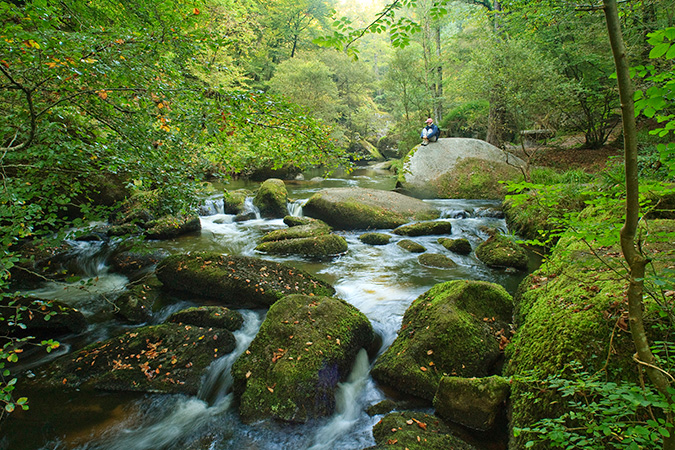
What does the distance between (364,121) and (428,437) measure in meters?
31.6

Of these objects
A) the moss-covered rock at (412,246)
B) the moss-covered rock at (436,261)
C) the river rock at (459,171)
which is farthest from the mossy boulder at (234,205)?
the moss-covered rock at (436,261)

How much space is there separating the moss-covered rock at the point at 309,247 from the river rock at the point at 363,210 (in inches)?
84.1

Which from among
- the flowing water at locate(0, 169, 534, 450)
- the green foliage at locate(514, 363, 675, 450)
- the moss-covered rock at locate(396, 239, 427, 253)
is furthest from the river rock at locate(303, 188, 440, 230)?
the green foliage at locate(514, 363, 675, 450)

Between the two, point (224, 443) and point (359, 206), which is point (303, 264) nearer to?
point (359, 206)

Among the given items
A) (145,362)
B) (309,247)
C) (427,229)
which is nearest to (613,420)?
(145,362)

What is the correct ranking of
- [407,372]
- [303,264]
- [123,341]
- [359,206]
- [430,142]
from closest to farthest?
[407,372] → [123,341] → [303,264] → [359,206] → [430,142]

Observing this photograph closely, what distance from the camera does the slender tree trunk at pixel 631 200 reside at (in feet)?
4.44

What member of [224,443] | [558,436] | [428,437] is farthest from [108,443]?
[558,436]

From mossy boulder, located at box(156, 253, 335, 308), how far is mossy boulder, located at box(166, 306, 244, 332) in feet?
2.21

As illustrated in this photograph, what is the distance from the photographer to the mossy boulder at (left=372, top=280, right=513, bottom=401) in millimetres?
3627

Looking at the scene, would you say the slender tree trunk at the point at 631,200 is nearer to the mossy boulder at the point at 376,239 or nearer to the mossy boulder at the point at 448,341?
the mossy boulder at the point at 448,341

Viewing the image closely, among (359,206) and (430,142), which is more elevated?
(430,142)

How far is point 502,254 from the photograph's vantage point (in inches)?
292

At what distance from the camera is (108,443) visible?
3.33 meters
